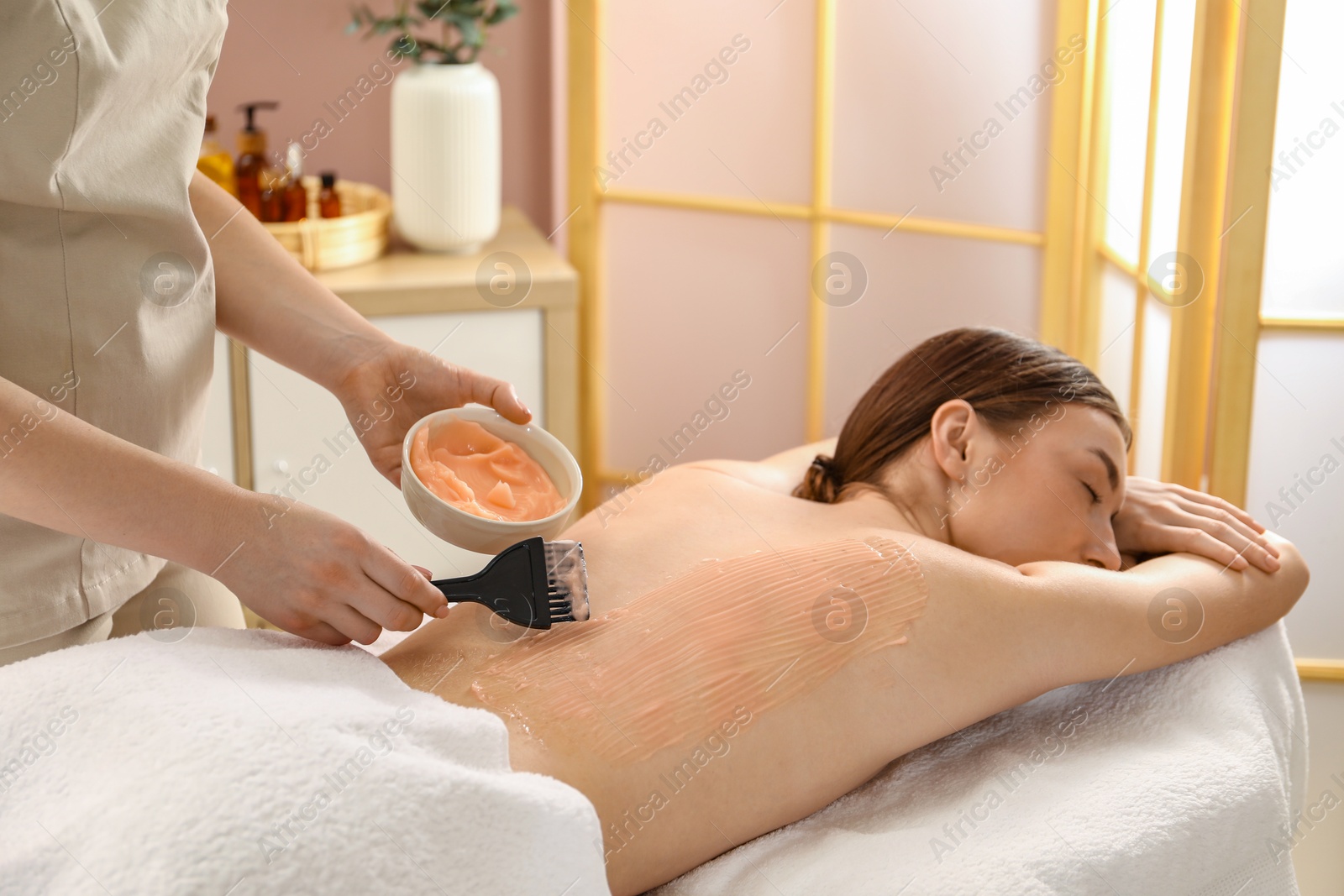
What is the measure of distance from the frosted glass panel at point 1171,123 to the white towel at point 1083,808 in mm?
677

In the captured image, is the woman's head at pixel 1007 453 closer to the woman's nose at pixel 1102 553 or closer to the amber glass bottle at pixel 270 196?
the woman's nose at pixel 1102 553

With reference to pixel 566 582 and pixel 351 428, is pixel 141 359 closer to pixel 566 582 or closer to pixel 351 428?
Answer: pixel 566 582

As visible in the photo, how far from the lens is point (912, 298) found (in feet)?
7.02

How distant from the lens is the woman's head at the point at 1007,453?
126 cm

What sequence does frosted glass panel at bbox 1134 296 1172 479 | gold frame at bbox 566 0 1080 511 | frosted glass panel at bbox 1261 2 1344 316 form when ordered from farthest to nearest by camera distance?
1. gold frame at bbox 566 0 1080 511
2. frosted glass panel at bbox 1134 296 1172 479
3. frosted glass panel at bbox 1261 2 1344 316

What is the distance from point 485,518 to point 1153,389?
1.13 meters

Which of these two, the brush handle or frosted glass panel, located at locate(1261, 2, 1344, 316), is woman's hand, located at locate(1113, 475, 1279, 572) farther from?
the brush handle

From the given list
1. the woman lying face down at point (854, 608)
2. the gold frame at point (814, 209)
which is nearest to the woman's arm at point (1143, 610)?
the woman lying face down at point (854, 608)

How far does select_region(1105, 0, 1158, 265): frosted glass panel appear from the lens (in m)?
1.71

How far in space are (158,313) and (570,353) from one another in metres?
1.30

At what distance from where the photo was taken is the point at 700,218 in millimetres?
2346

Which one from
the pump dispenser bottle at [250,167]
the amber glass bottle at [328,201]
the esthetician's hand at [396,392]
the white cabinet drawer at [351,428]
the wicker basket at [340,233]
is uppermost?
the pump dispenser bottle at [250,167]

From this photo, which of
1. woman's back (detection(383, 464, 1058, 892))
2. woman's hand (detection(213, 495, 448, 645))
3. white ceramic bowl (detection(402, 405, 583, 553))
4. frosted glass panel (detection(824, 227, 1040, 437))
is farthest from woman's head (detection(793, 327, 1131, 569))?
frosted glass panel (detection(824, 227, 1040, 437))

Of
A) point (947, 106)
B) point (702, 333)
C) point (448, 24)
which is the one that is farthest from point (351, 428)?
point (947, 106)
